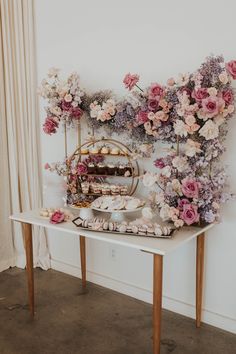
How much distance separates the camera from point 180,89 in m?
2.18

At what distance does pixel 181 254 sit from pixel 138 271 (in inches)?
16.8

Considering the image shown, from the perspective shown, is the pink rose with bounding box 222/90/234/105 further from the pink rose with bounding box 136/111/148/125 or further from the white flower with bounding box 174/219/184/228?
the white flower with bounding box 174/219/184/228

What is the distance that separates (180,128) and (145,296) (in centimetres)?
143

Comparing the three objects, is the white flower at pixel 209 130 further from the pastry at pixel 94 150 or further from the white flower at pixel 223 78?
the pastry at pixel 94 150

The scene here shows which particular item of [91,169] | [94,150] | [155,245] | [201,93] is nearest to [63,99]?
[94,150]

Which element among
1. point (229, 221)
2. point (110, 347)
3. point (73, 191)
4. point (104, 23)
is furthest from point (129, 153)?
point (110, 347)

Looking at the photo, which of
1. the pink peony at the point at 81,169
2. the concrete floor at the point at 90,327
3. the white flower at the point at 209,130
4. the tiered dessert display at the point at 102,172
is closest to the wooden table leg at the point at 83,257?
the concrete floor at the point at 90,327

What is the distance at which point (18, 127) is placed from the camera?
3.40 meters

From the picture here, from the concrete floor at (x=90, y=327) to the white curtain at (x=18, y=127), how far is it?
539mm

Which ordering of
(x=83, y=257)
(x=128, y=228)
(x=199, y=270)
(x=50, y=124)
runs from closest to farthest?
(x=128, y=228)
(x=199, y=270)
(x=50, y=124)
(x=83, y=257)

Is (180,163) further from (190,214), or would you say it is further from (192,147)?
(190,214)

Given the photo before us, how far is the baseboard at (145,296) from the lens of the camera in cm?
250

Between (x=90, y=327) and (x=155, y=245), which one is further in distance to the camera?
(x=90, y=327)

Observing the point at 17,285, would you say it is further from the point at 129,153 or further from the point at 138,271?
the point at 129,153
